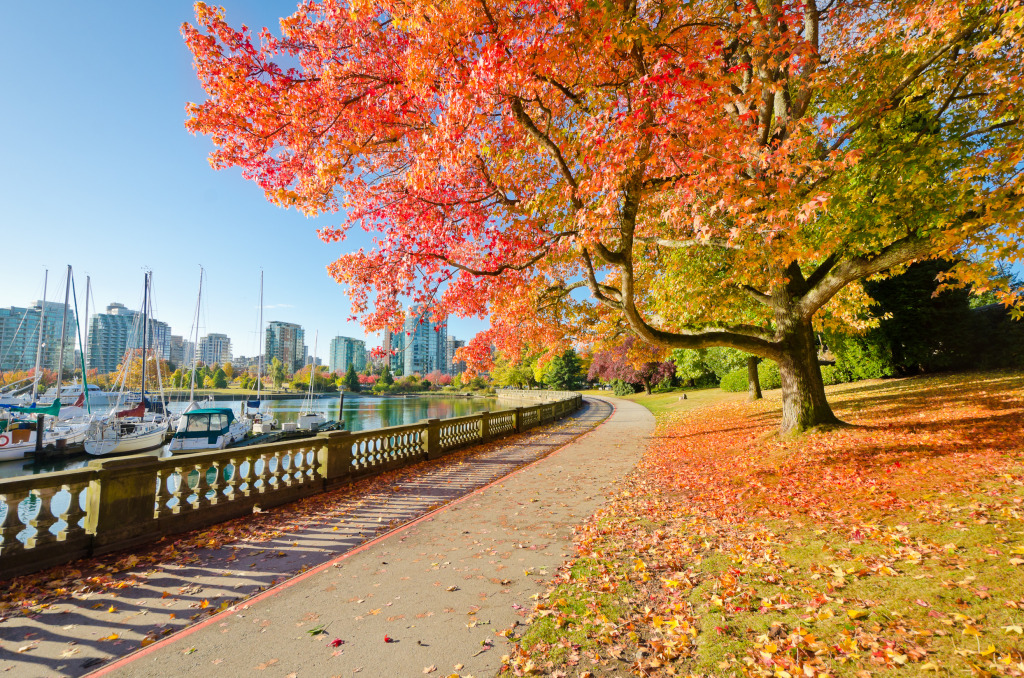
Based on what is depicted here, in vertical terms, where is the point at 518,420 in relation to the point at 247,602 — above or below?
above

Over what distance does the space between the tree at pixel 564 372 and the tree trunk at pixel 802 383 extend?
230 ft

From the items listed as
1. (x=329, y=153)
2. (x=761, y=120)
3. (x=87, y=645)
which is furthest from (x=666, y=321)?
(x=87, y=645)

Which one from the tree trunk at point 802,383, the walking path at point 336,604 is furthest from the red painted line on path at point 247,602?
the tree trunk at point 802,383

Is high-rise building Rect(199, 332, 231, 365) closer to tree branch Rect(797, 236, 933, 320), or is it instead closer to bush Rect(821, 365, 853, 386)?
bush Rect(821, 365, 853, 386)

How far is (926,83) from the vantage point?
30.0ft

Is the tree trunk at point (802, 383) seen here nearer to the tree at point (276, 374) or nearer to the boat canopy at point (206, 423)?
the boat canopy at point (206, 423)

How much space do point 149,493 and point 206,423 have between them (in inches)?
984

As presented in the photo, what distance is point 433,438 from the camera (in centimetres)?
1353

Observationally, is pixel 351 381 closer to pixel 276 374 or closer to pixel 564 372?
pixel 276 374

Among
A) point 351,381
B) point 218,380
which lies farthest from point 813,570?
point 218,380

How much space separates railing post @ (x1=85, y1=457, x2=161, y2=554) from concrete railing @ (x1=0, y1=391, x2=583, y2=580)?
0.01 m

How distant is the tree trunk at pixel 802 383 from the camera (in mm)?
11047

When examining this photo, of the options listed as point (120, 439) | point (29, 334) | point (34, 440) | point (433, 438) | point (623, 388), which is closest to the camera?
point (433, 438)

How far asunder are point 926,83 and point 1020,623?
10957mm
